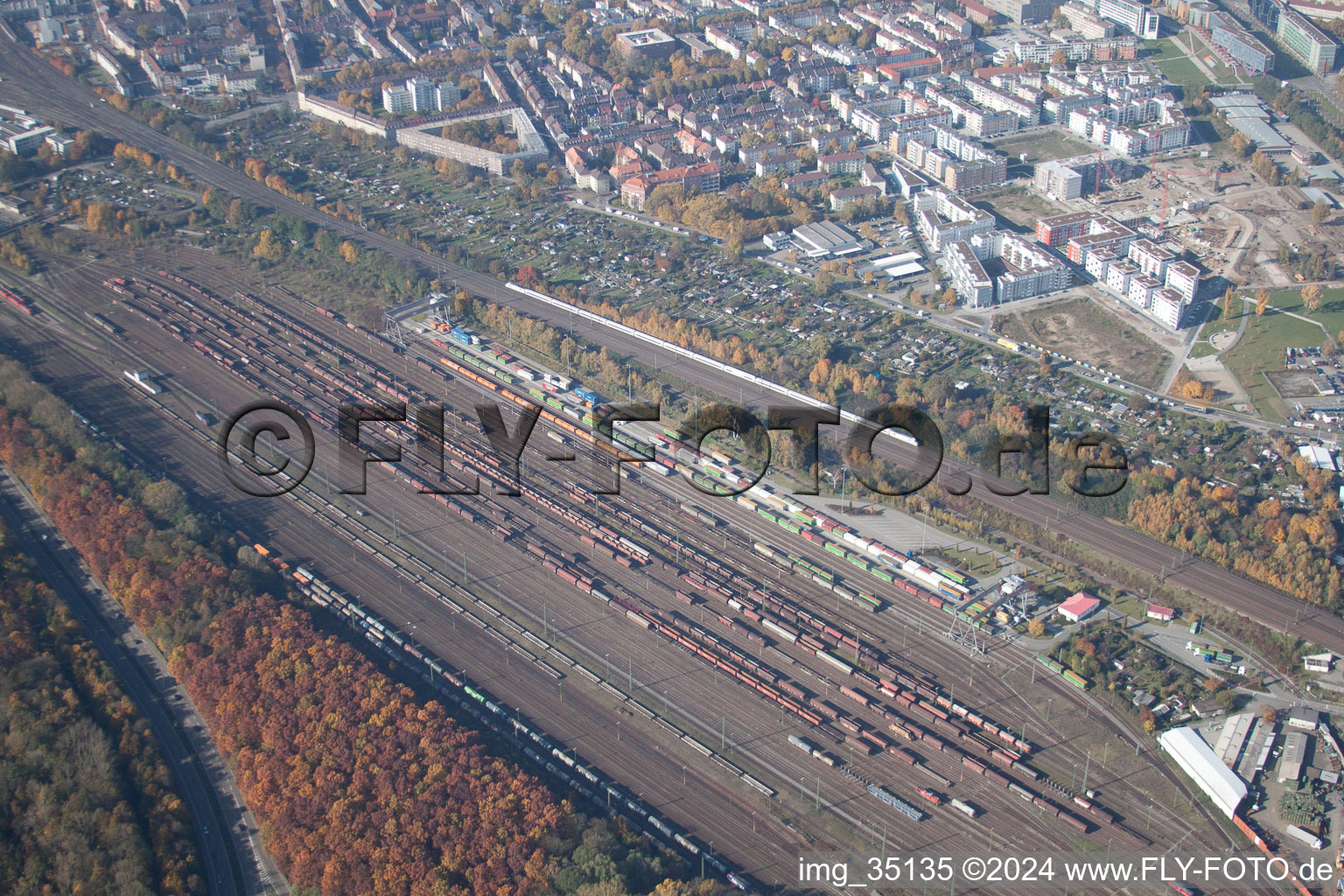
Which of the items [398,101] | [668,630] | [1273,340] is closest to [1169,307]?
[1273,340]

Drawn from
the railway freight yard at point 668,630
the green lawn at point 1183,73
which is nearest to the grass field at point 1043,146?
the green lawn at point 1183,73

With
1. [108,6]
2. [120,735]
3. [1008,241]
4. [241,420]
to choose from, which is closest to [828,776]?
[120,735]

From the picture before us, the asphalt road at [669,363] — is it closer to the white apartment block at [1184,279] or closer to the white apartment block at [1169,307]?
the white apartment block at [1169,307]

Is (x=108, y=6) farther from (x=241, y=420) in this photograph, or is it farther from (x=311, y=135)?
(x=241, y=420)

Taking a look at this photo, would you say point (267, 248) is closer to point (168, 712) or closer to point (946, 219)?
point (168, 712)

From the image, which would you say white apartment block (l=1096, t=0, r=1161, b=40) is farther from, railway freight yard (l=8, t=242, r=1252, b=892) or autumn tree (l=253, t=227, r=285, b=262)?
autumn tree (l=253, t=227, r=285, b=262)
